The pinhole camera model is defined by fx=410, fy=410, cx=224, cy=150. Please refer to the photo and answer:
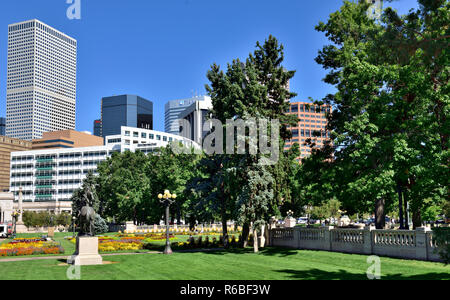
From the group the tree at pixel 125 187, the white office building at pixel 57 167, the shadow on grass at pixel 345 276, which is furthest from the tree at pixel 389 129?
the white office building at pixel 57 167

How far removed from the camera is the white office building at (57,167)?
161875 mm

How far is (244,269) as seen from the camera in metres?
20.0

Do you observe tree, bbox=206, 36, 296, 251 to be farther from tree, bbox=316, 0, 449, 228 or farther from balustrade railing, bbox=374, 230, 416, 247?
balustrade railing, bbox=374, 230, 416, 247

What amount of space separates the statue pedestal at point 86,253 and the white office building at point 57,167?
448 ft

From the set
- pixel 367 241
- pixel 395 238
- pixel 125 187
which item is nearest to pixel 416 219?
pixel 367 241

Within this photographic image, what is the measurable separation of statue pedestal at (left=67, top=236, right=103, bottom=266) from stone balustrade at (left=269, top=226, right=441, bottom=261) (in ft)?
45.7

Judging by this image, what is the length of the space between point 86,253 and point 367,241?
16.1 metres

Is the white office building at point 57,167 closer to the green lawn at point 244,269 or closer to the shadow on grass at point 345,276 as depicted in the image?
the green lawn at point 244,269

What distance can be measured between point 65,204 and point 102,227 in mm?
91592

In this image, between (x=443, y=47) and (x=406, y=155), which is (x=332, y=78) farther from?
(x=443, y=47)

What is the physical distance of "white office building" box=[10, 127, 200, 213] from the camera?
162m
